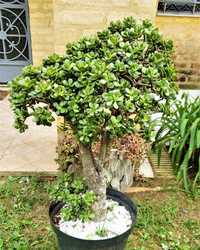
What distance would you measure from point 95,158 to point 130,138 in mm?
815

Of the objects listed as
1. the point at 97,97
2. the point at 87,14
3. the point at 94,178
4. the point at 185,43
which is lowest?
the point at 94,178

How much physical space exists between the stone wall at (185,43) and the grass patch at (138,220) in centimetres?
269

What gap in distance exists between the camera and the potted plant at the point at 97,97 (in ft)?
5.15

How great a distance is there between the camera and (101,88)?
1608 millimetres

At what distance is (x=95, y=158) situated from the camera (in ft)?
6.28

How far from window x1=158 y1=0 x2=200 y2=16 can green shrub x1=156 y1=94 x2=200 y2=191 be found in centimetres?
211

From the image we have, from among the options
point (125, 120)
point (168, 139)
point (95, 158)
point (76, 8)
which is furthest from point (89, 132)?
point (168, 139)

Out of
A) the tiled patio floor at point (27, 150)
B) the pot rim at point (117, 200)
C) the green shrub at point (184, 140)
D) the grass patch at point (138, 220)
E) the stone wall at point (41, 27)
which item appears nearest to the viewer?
the pot rim at point (117, 200)

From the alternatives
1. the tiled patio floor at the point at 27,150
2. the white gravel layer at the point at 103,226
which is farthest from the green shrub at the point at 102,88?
the tiled patio floor at the point at 27,150

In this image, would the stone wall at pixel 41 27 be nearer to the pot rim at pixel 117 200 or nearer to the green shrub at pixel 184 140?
the green shrub at pixel 184 140

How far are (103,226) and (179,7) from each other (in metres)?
3.71

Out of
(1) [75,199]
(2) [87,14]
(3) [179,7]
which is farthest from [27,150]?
(3) [179,7]

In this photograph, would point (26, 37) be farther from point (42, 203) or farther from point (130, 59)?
point (130, 59)

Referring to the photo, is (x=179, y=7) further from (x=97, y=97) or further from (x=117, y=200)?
(x=97, y=97)
